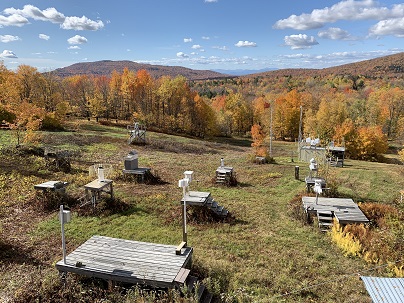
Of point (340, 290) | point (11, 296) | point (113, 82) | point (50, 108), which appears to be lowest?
point (340, 290)

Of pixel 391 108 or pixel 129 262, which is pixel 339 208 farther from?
pixel 391 108

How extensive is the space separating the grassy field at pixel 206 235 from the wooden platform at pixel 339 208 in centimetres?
109

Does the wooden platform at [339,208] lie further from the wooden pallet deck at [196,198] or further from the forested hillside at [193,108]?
the forested hillside at [193,108]

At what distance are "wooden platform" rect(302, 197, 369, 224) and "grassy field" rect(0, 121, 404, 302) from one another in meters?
1.09

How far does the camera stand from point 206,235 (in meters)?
12.8

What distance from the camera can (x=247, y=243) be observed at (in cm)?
1212

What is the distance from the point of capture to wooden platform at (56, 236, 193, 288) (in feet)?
26.0

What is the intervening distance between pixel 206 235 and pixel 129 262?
4723 millimetres

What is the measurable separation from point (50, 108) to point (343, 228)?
5617 cm

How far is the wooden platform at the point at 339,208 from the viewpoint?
542 inches

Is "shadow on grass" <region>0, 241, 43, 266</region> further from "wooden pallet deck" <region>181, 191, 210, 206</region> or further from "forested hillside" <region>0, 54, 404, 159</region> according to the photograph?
"forested hillside" <region>0, 54, 404, 159</region>

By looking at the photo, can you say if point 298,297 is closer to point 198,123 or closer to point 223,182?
point 223,182

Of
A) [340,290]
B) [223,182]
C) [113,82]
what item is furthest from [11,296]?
[113,82]

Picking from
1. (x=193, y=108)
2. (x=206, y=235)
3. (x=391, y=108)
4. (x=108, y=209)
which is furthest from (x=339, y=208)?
(x=391, y=108)
